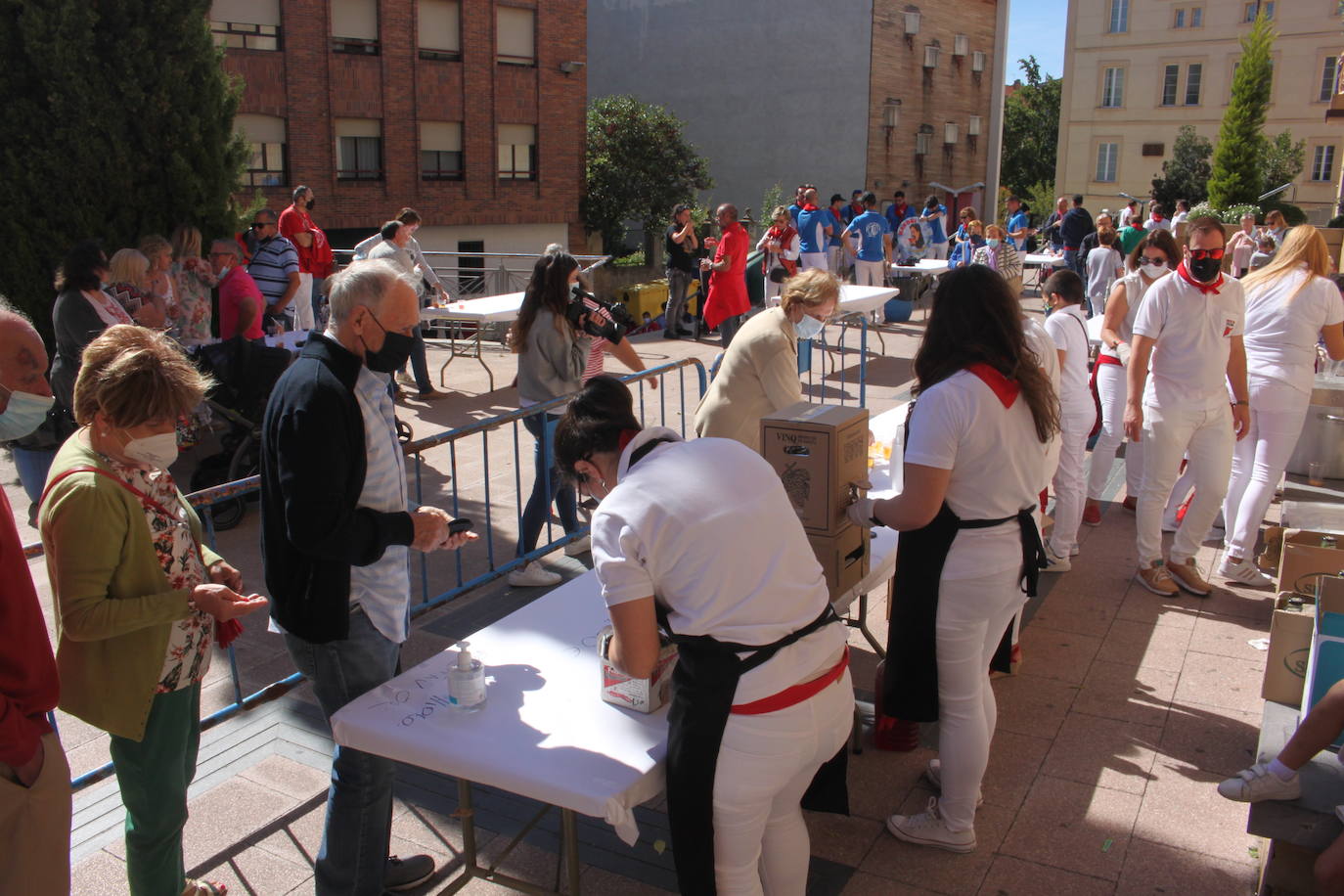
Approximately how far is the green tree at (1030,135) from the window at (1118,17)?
12.5 meters

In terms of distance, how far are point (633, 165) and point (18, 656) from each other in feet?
104

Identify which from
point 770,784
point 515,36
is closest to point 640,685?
point 770,784

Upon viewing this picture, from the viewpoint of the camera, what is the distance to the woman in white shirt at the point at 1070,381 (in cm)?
559

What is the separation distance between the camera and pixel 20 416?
3453mm

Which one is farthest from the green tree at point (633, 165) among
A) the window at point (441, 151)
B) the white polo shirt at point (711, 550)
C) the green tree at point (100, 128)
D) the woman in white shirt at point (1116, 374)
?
the white polo shirt at point (711, 550)

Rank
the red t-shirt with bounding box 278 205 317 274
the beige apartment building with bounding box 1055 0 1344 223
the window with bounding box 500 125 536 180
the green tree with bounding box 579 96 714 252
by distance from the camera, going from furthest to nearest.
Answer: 1. the beige apartment building with bounding box 1055 0 1344 223
2. the green tree with bounding box 579 96 714 252
3. the window with bounding box 500 125 536 180
4. the red t-shirt with bounding box 278 205 317 274

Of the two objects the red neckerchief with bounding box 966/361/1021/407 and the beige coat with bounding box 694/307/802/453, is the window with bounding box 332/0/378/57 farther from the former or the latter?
the red neckerchief with bounding box 966/361/1021/407

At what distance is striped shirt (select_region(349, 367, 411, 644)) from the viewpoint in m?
2.79

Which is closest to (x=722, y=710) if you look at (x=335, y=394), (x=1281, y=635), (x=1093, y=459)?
(x=335, y=394)

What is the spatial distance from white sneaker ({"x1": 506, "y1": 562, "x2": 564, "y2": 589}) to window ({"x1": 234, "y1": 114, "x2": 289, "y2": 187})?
23228 millimetres

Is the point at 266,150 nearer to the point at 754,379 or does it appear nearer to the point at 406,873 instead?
the point at 754,379

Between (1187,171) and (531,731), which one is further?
(1187,171)

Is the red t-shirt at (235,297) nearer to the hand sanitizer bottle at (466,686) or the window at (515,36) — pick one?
the hand sanitizer bottle at (466,686)

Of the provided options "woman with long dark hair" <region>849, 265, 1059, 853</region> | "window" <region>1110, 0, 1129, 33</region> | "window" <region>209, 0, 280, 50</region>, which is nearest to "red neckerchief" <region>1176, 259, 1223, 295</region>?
"woman with long dark hair" <region>849, 265, 1059, 853</region>
